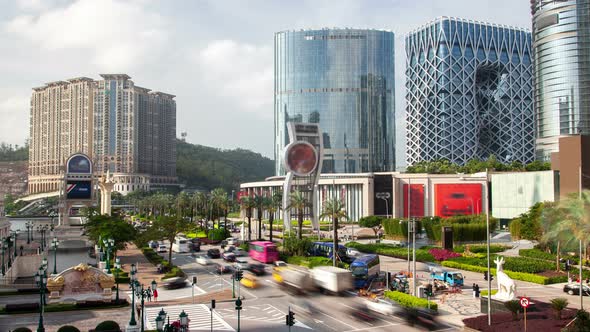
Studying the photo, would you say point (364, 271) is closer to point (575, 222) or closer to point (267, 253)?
point (575, 222)

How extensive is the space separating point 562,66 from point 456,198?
74448 millimetres

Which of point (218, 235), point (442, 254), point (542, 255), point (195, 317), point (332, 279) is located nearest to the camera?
point (195, 317)

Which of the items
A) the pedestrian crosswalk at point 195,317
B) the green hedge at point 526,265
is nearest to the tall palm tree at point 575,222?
the green hedge at point 526,265

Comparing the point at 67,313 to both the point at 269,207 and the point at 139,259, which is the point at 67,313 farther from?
the point at 269,207

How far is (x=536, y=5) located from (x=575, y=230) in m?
158

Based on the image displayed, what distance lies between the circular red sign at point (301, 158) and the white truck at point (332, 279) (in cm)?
5347

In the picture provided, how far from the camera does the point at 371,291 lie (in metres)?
46.8

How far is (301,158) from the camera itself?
9975cm

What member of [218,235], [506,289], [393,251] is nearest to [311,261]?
[393,251]

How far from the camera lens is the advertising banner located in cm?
13638

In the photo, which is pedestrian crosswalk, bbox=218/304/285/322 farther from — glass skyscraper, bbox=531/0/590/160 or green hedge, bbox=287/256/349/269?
glass skyscraper, bbox=531/0/590/160

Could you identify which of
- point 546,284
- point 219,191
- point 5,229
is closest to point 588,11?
point 219,191

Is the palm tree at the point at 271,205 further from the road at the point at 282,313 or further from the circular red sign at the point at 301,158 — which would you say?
the road at the point at 282,313

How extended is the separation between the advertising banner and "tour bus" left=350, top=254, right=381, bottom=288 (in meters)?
104
